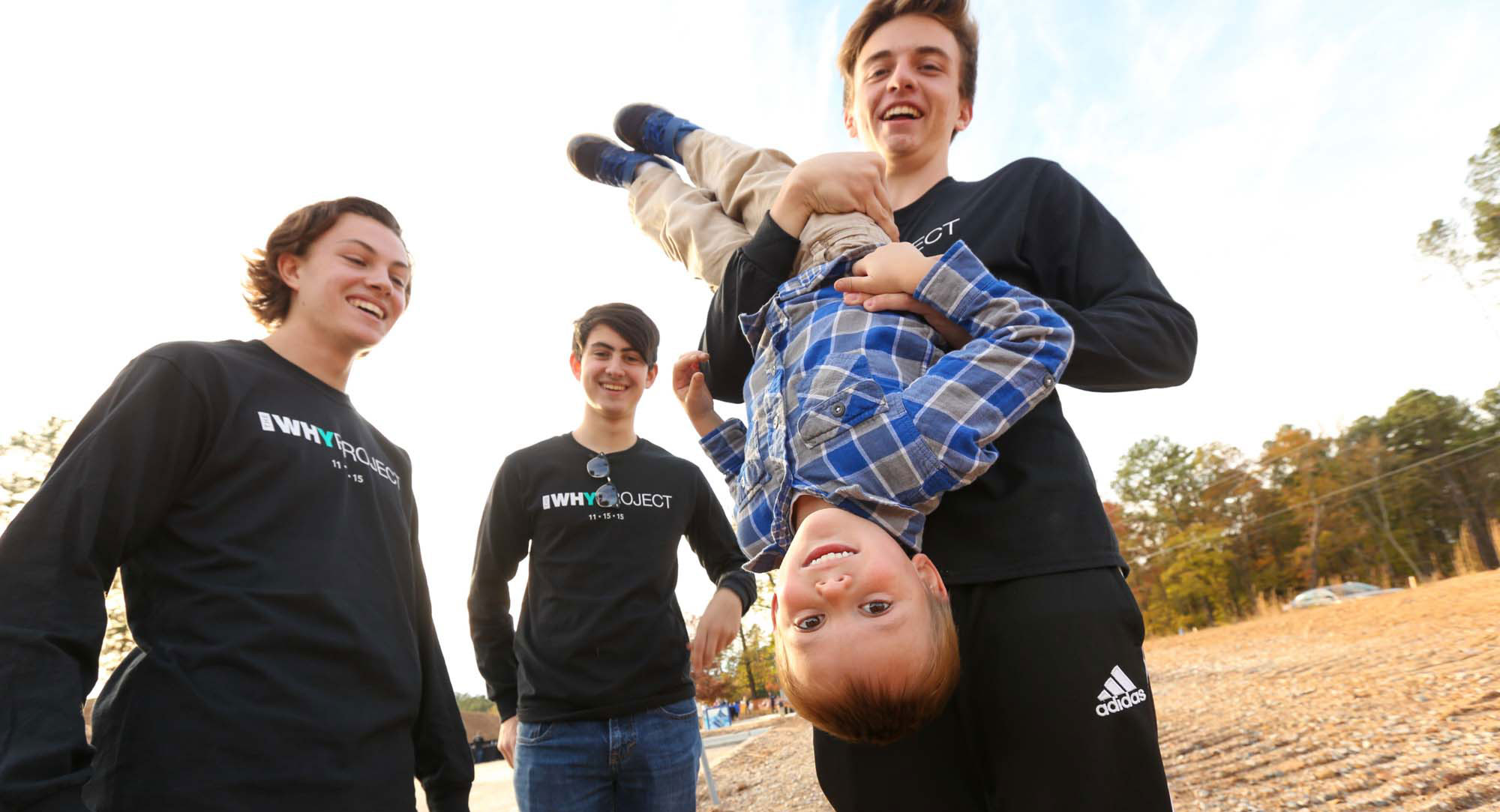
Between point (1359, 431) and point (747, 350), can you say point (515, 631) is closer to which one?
point (747, 350)

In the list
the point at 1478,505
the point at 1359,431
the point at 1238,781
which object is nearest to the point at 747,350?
the point at 1238,781

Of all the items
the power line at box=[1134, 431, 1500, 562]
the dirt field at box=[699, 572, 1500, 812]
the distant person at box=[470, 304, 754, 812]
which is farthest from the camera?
the power line at box=[1134, 431, 1500, 562]

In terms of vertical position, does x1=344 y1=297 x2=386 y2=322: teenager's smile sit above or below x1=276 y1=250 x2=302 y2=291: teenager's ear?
below

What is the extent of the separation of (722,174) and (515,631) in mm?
2303

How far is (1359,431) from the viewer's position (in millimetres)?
44719

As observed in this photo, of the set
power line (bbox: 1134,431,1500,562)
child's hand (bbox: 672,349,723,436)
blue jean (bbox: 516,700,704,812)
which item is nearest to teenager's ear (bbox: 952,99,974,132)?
child's hand (bbox: 672,349,723,436)

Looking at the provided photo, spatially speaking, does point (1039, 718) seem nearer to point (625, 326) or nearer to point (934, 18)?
point (934, 18)

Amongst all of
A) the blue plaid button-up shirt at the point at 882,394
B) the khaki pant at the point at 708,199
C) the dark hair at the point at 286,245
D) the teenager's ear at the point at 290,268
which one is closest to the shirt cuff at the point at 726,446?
the blue plaid button-up shirt at the point at 882,394

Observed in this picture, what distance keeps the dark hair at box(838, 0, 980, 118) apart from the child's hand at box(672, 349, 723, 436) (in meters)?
1.02

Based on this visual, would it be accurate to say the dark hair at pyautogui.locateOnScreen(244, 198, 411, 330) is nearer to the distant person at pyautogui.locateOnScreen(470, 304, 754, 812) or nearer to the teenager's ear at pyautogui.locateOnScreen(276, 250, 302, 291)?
the teenager's ear at pyautogui.locateOnScreen(276, 250, 302, 291)

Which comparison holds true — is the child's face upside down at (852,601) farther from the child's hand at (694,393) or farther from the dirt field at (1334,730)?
the dirt field at (1334,730)

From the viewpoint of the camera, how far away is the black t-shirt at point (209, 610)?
4.60 ft

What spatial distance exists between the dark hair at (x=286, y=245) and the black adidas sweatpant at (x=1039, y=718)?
86.4 inches

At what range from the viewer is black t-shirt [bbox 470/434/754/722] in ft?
10.3
